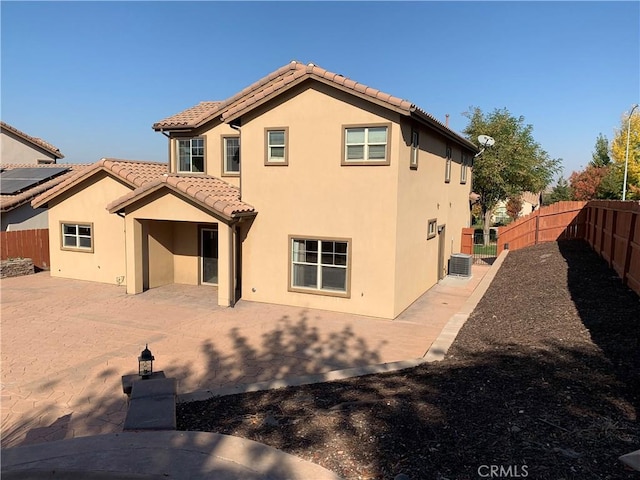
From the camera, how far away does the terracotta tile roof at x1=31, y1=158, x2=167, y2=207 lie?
15604mm

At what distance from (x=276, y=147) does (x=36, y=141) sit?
24418 millimetres

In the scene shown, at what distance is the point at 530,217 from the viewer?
22047 mm

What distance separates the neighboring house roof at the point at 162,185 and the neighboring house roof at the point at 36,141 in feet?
45.5

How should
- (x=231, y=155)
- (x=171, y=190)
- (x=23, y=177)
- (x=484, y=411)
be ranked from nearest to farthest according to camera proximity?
1. (x=484, y=411)
2. (x=171, y=190)
3. (x=231, y=155)
4. (x=23, y=177)

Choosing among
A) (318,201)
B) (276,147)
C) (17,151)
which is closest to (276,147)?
(276,147)

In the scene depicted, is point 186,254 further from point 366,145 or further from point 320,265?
point 366,145

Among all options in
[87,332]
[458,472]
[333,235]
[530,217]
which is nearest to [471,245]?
[530,217]

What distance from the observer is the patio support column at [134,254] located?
47.4ft

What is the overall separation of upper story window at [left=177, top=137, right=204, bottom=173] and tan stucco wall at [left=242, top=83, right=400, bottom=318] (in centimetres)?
310

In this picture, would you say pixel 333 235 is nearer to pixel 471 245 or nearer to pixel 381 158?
pixel 381 158

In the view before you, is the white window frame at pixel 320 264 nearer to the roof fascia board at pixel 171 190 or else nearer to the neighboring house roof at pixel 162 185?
the neighboring house roof at pixel 162 185

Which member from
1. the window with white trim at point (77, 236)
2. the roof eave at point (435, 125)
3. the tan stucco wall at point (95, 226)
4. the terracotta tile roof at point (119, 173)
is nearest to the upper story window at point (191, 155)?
the terracotta tile roof at point (119, 173)

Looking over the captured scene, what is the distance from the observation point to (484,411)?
534 cm

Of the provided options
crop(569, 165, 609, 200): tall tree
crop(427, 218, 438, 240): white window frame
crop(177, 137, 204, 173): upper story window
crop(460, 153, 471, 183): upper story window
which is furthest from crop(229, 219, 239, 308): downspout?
crop(569, 165, 609, 200): tall tree
